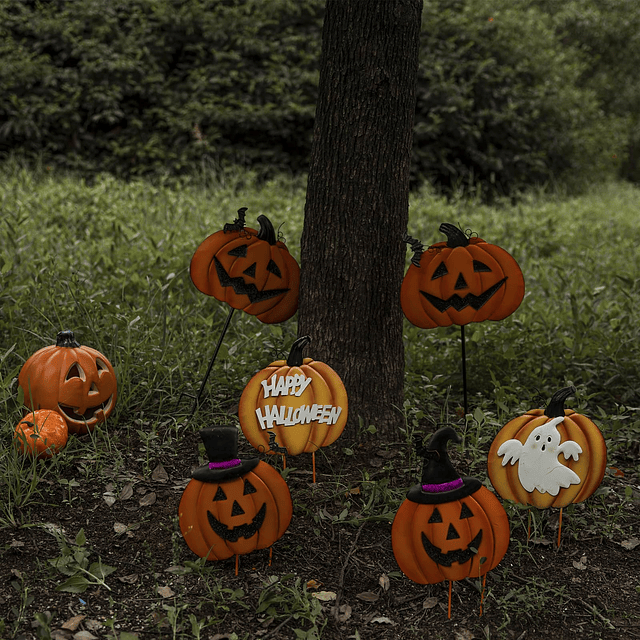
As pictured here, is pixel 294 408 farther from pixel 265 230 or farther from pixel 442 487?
pixel 265 230

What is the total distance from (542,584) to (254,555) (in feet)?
3.13

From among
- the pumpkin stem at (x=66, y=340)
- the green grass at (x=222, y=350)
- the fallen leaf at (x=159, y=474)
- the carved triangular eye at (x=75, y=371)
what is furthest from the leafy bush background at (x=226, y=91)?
the fallen leaf at (x=159, y=474)

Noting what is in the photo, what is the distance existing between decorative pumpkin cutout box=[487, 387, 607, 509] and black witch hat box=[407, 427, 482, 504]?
0.25 m

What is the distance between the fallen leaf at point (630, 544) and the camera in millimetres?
2529

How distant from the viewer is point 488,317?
8.95ft

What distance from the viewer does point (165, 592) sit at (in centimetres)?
218

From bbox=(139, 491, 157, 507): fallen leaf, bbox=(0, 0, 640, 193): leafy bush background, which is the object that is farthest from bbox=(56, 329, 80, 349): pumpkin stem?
bbox=(0, 0, 640, 193): leafy bush background

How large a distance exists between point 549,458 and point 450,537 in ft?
1.49

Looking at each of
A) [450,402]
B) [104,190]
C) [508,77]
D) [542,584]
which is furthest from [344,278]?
[508,77]

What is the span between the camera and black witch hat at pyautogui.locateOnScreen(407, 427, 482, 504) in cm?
204

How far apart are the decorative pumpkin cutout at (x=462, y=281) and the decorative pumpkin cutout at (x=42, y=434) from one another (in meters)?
1.52

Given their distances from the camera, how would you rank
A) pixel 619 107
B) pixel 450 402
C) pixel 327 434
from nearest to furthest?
1. pixel 327 434
2. pixel 450 402
3. pixel 619 107

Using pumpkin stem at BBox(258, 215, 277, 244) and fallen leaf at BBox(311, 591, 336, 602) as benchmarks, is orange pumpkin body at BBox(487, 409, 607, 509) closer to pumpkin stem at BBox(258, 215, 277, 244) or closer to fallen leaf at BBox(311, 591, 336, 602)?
fallen leaf at BBox(311, 591, 336, 602)

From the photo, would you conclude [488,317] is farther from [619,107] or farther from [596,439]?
[619,107]
